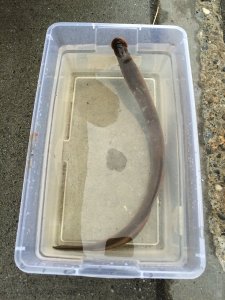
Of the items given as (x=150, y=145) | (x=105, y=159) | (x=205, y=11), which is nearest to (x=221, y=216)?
(x=150, y=145)

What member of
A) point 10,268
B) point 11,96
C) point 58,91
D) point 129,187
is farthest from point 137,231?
point 11,96

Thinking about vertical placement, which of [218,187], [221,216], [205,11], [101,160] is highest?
[205,11]

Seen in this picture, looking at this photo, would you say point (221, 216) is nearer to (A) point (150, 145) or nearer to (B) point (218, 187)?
(B) point (218, 187)

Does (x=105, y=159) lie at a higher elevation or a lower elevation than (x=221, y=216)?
higher

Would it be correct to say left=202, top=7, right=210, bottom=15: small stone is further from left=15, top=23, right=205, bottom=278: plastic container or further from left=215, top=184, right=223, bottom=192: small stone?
left=215, top=184, right=223, bottom=192: small stone

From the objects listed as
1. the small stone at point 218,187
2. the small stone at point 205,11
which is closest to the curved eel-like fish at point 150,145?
the small stone at point 218,187

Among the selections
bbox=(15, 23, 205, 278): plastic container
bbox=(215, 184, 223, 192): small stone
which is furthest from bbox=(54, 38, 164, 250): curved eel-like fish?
bbox=(215, 184, 223, 192): small stone

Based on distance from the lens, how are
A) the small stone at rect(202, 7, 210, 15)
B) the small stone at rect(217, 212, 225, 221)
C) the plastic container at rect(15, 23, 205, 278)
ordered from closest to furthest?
the plastic container at rect(15, 23, 205, 278), the small stone at rect(217, 212, 225, 221), the small stone at rect(202, 7, 210, 15)

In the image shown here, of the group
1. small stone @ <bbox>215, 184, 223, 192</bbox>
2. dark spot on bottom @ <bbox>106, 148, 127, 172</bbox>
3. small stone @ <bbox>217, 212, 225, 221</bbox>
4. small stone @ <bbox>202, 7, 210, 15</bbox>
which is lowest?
small stone @ <bbox>217, 212, 225, 221</bbox>

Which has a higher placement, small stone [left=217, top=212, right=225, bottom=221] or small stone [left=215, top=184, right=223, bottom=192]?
small stone [left=215, top=184, right=223, bottom=192]
